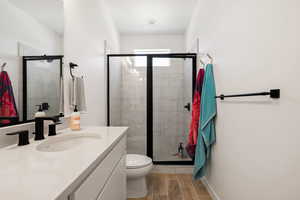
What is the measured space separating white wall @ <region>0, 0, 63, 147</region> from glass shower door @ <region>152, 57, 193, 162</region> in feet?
5.83

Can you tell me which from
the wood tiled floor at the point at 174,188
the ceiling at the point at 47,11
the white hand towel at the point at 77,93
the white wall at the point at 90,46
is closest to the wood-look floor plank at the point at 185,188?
the wood tiled floor at the point at 174,188

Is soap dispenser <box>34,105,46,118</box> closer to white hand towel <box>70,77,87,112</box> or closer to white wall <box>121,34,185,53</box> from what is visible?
white hand towel <box>70,77,87,112</box>

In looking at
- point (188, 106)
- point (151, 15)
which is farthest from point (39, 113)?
point (151, 15)

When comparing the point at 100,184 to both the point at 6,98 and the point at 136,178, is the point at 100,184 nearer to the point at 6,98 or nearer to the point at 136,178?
the point at 6,98

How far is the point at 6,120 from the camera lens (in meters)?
0.87

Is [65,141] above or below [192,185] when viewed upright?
above

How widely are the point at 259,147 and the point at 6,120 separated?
148cm

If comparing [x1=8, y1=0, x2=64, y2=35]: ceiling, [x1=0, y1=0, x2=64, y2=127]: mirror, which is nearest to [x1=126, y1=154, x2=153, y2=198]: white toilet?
[x1=0, y1=0, x2=64, y2=127]: mirror

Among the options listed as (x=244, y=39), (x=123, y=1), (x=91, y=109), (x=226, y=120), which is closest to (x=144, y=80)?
(x=91, y=109)

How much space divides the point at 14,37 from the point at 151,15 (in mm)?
2459

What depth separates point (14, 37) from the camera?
89 centimetres

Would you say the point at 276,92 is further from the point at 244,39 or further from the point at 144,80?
the point at 144,80

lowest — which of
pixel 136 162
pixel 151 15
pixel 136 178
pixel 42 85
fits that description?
pixel 136 178

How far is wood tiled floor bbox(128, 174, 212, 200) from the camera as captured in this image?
1.76 m
